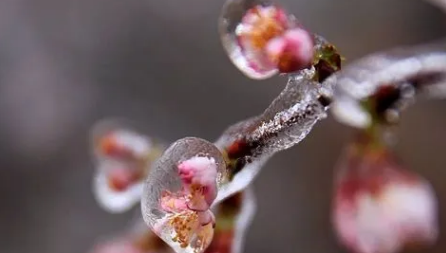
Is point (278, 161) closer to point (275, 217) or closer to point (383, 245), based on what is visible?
point (275, 217)

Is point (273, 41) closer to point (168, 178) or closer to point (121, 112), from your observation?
point (168, 178)

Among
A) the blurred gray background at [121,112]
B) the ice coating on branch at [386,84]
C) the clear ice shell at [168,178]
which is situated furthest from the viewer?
the blurred gray background at [121,112]

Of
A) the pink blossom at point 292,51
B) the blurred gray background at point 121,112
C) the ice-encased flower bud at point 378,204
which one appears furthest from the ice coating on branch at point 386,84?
the blurred gray background at point 121,112

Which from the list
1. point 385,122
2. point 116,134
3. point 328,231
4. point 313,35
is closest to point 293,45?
point 313,35

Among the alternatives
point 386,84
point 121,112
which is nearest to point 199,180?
point 386,84

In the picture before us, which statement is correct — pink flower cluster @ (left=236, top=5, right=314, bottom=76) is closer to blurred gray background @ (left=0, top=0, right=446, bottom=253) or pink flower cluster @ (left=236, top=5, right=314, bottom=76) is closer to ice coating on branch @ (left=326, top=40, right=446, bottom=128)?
ice coating on branch @ (left=326, top=40, right=446, bottom=128)

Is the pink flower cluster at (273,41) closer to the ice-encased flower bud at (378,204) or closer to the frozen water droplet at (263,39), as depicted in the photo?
the frozen water droplet at (263,39)

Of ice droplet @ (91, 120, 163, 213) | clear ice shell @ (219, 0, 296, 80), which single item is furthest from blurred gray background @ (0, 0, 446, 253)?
clear ice shell @ (219, 0, 296, 80)
